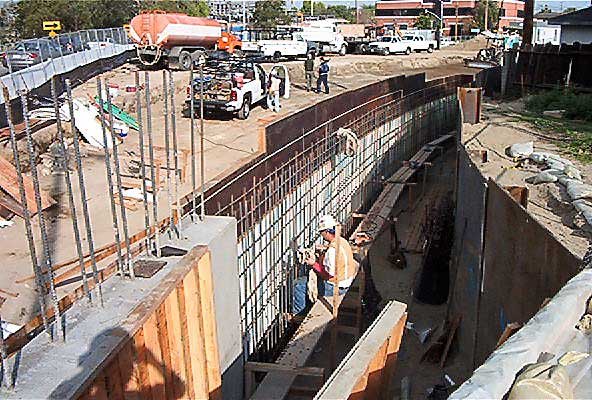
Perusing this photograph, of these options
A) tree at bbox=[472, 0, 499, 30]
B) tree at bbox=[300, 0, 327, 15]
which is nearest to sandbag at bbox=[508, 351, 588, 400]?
tree at bbox=[472, 0, 499, 30]

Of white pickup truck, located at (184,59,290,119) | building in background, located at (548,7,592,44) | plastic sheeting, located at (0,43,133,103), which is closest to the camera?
plastic sheeting, located at (0,43,133,103)

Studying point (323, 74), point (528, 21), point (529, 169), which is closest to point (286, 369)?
point (529, 169)

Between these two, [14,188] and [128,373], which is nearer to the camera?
[128,373]

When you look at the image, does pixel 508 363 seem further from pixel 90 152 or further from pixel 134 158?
pixel 90 152

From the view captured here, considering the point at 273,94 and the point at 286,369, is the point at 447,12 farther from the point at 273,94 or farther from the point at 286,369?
the point at 286,369

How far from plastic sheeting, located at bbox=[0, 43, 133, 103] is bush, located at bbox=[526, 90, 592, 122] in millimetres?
11636

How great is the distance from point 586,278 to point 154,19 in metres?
23.8

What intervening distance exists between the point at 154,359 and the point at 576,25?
27876 mm

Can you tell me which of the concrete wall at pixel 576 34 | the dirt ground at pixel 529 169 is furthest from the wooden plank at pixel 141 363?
the concrete wall at pixel 576 34

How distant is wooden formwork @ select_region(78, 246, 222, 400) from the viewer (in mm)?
3223

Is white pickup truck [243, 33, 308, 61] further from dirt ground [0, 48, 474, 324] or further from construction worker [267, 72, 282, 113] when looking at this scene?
construction worker [267, 72, 282, 113]

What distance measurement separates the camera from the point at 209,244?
15.4ft

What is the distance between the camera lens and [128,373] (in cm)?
330

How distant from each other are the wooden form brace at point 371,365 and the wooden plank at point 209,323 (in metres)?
1.19
